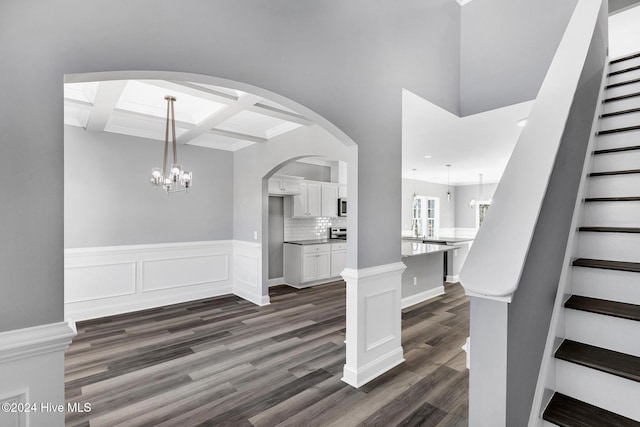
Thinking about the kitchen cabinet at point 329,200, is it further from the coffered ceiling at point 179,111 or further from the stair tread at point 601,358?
the stair tread at point 601,358

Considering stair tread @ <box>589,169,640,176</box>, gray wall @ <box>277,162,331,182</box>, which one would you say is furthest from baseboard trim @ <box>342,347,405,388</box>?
gray wall @ <box>277,162,331,182</box>

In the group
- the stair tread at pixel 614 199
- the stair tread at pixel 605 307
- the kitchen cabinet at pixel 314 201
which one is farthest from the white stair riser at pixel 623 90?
the kitchen cabinet at pixel 314 201

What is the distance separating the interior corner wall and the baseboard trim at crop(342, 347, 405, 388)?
9.17 feet

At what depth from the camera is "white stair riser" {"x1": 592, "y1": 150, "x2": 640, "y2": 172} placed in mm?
1818

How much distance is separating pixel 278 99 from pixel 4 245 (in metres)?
1.57

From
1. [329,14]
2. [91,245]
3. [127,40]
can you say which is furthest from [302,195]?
[127,40]

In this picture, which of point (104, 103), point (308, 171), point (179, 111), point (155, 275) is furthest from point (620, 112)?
point (155, 275)

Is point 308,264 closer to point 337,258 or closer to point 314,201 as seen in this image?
point 337,258

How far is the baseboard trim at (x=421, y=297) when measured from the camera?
4844 millimetres

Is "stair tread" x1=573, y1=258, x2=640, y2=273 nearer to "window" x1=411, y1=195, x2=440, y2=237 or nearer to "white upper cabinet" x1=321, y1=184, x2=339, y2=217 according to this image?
"white upper cabinet" x1=321, y1=184, x2=339, y2=217

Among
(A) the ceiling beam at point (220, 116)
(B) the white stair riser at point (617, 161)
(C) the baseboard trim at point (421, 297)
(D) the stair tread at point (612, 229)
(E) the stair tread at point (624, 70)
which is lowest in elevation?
(C) the baseboard trim at point (421, 297)

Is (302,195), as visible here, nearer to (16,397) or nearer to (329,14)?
(329,14)

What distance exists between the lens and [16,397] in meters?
1.18

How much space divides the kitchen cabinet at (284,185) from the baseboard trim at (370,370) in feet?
12.7
